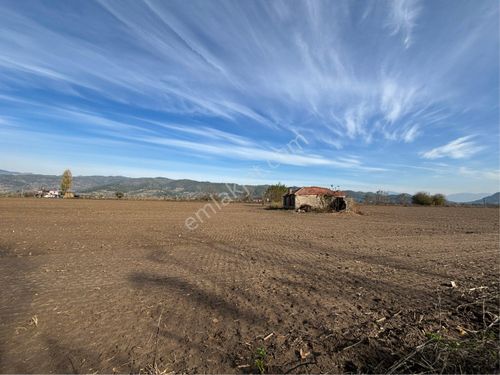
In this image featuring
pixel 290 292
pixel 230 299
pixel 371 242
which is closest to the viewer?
pixel 230 299

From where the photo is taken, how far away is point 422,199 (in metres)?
77.6

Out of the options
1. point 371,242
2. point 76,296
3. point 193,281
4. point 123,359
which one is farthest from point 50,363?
point 371,242

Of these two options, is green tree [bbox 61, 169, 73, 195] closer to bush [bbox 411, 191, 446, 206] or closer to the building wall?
the building wall

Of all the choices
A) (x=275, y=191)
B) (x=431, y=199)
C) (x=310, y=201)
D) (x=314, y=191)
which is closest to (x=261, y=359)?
(x=310, y=201)

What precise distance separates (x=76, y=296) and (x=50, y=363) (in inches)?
90.8

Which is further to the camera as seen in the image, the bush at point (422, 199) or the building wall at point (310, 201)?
the bush at point (422, 199)

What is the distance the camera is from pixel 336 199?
38531 millimetres

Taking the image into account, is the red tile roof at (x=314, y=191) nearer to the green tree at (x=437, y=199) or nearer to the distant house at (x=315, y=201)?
the distant house at (x=315, y=201)

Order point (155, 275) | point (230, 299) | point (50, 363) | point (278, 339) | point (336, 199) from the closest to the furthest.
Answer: point (50, 363), point (278, 339), point (230, 299), point (155, 275), point (336, 199)

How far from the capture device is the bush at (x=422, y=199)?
249 ft

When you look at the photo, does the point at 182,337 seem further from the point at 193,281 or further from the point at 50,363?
the point at 193,281

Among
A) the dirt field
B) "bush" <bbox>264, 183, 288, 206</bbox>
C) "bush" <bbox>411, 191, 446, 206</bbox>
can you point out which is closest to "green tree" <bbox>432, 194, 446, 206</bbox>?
"bush" <bbox>411, 191, 446, 206</bbox>

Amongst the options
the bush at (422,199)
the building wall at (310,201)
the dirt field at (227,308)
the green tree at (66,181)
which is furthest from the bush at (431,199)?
the green tree at (66,181)

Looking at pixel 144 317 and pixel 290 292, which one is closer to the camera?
pixel 144 317
